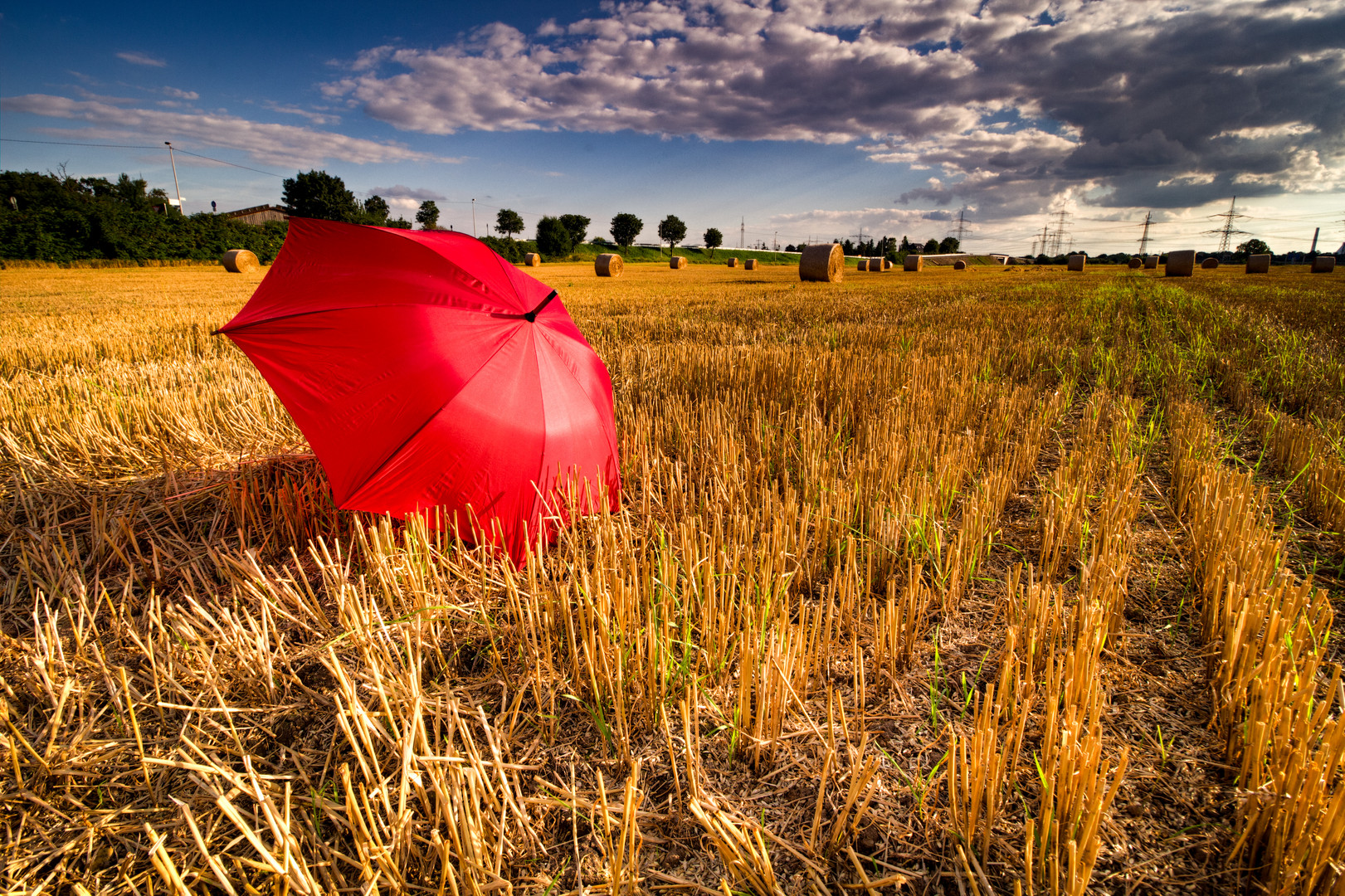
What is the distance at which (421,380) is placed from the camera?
2.23m

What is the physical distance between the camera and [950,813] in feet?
4.46

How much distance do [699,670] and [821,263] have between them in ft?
82.5

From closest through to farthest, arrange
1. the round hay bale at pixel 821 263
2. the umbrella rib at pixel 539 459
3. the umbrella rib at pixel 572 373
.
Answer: the umbrella rib at pixel 539 459 < the umbrella rib at pixel 572 373 < the round hay bale at pixel 821 263

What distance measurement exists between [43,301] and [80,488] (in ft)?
56.8

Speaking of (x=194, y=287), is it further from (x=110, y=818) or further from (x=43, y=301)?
(x=110, y=818)

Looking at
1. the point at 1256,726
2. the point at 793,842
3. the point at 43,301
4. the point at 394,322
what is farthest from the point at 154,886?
the point at 43,301

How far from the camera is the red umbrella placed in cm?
221

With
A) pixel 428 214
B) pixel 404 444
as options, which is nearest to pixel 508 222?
pixel 428 214

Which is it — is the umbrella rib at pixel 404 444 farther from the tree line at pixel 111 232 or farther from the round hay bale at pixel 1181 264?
the tree line at pixel 111 232

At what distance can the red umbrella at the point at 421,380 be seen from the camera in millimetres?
2215

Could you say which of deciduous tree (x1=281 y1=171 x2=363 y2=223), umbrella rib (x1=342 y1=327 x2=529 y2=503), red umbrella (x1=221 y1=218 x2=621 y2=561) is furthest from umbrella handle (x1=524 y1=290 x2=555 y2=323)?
deciduous tree (x1=281 y1=171 x2=363 y2=223)

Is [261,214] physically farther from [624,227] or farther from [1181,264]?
[1181,264]

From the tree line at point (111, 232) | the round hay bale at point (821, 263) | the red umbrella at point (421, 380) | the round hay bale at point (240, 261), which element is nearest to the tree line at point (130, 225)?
the tree line at point (111, 232)

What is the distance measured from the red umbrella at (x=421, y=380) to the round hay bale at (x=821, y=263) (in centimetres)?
2413
